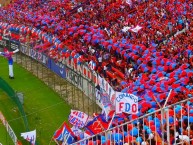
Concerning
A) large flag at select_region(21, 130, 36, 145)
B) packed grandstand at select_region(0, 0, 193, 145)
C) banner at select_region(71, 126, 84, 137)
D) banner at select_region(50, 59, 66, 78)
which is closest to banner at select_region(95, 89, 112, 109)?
packed grandstand at select_region(0, 0, 193, 145)

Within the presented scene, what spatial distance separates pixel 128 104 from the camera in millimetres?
14000

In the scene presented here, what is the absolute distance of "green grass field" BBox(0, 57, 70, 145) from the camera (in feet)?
62.1

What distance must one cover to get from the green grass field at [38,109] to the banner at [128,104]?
187 inches

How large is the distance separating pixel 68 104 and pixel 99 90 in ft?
7.42

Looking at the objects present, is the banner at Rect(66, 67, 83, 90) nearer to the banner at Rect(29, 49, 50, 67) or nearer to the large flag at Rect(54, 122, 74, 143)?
the banner at Rect(29, 49, 50, 67)

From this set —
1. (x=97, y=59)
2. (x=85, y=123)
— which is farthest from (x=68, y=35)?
(x=85, y=123)

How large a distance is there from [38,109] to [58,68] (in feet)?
14.5

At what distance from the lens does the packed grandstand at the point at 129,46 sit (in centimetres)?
1230

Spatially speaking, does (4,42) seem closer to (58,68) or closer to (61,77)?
(58,68)

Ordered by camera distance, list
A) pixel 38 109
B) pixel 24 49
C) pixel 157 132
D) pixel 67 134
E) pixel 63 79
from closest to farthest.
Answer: pixel 157 132, pixel 67 134, pixel 38 109, pixel 63 79, pixel 24 49

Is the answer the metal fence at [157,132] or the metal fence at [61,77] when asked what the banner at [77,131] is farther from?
the metal fence at [61,77]

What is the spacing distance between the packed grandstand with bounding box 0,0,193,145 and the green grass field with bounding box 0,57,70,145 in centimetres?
209

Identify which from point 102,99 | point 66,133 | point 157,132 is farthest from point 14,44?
point 157,132

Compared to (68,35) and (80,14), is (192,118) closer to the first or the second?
(68,35)
